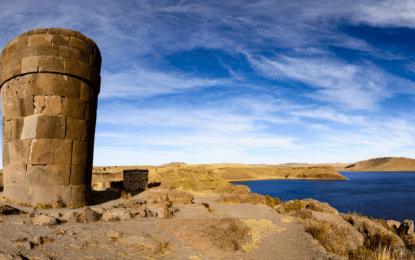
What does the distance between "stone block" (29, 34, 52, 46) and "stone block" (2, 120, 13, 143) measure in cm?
329

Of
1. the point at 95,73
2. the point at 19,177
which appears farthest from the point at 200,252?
the point at 95,73

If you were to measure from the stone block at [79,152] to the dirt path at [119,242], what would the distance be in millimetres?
2318

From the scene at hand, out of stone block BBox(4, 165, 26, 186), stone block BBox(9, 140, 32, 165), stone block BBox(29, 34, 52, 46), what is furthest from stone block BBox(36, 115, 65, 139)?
stone block BBox(29, 34, 52, 46)

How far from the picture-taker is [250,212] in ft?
38.7

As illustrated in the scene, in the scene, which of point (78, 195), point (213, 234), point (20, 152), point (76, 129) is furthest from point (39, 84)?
point (213, 234)

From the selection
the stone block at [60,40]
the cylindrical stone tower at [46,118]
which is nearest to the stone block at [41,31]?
the cylindrical stone tower at [46,118]

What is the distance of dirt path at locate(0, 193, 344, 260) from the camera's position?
4.94m

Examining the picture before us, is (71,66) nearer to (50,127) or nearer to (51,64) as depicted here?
(51,64)

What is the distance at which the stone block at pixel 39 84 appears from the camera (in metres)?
9.50

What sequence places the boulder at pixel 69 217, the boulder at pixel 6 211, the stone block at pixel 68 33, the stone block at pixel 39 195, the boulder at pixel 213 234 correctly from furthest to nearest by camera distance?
1. the stone block at pixel 68 33
2. the stone block at pixel 39 195
3. the boulder at pixel 6 211
4. the boulder at pixel 69 217
5. the boulder at pixel 213 234

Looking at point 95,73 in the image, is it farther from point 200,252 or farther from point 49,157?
point 200,252

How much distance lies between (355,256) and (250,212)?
17.2 feet

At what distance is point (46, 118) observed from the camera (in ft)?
31.0

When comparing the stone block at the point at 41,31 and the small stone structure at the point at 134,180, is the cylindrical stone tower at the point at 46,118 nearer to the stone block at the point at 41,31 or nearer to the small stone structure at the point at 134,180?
the stone block at the point at 41,31
